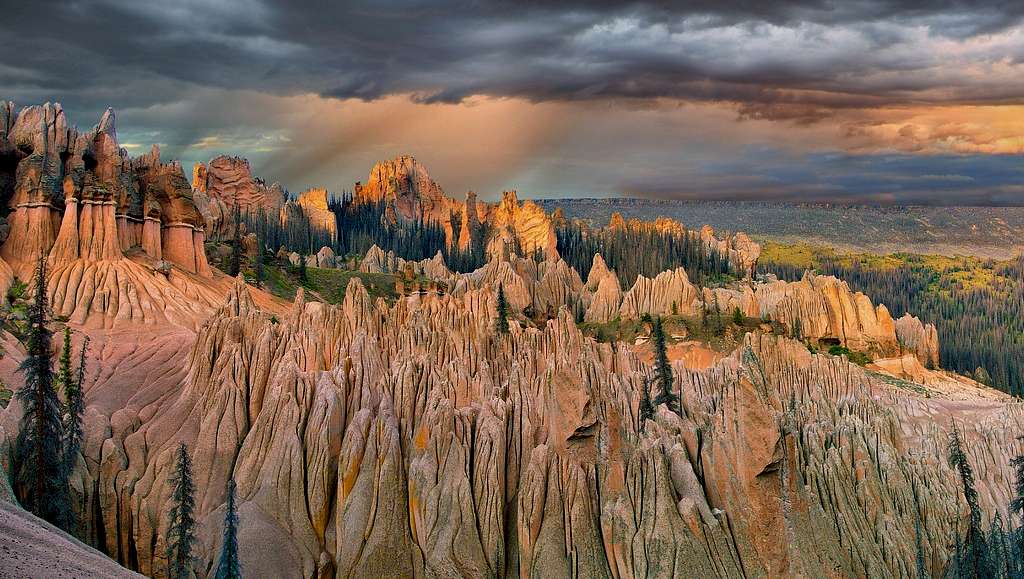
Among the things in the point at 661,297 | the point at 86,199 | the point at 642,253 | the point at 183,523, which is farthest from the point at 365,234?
the point at 183,523

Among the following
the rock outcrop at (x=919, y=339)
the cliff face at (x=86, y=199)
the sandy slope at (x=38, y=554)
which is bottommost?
the rock outcrop at (x=919, y=339)

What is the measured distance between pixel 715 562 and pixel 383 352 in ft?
65.9

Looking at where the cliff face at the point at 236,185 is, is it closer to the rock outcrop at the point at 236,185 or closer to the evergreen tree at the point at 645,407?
the rock outcrop at the point at 236,185

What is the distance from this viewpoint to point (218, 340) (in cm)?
4166

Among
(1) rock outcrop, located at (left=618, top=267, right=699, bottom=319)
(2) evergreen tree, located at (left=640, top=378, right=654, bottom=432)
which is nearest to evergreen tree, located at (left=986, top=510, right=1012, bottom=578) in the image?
(2) evergreen tree, located at (left=640, top=378, right=654, bottom=432)

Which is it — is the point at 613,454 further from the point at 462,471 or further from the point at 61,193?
the point at 61,193

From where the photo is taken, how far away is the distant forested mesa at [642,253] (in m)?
143

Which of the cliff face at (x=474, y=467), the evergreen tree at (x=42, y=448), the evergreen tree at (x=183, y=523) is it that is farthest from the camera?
the cliff face at (x=474, y=467)

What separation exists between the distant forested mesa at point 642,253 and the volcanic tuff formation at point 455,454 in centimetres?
9171

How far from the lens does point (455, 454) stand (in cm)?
3622

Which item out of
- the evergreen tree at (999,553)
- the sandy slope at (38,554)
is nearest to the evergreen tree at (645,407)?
the evergreen tree at (999,553)

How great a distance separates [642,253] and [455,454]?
116061mm

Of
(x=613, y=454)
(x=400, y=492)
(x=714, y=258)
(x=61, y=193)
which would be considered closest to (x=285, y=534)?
(x=400, y=492)

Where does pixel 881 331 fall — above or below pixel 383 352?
below
